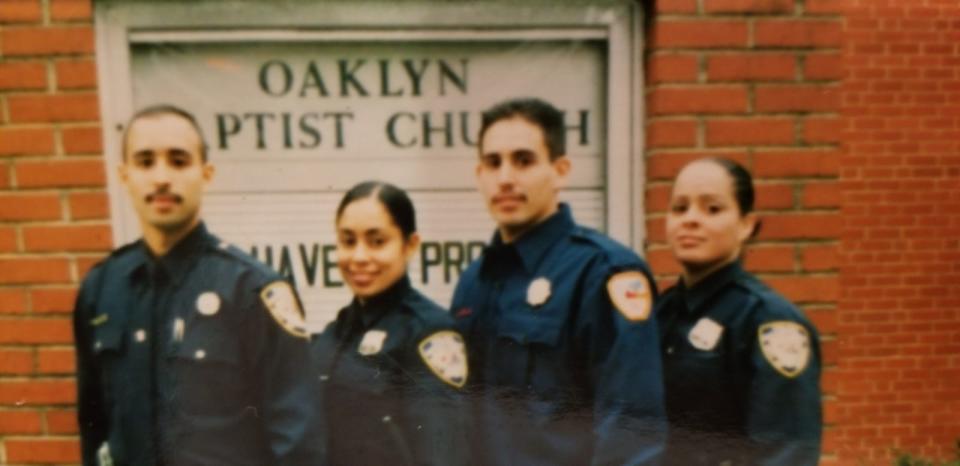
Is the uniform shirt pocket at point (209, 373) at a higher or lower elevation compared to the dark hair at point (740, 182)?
lower

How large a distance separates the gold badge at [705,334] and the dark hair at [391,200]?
0.87 metres

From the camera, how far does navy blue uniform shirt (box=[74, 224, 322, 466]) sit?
200 centimetres

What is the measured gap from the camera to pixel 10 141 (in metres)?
1.94

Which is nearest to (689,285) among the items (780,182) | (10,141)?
(780,182)

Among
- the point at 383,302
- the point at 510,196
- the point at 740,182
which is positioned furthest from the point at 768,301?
the point at 383,302

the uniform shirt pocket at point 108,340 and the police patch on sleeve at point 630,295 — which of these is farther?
the uniform shirt pocket at point 108,340

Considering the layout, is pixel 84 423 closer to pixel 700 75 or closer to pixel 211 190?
pixel 211 190

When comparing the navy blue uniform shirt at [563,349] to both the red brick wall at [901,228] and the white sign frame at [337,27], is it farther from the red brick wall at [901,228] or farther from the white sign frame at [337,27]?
the red brick wall at [901,228]

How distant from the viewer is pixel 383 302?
78.5 inches

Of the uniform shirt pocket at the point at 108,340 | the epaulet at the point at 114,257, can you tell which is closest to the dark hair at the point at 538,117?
the epaulet at the point at 114,257

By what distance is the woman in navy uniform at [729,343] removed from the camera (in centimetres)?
193

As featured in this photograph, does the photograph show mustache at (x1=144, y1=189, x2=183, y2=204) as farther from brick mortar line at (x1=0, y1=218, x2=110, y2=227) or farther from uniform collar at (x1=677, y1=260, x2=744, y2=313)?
uniform collar at (x1=677, y1=260, x2=744, y2=313)

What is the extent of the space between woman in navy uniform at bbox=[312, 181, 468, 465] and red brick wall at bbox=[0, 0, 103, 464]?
0.72m

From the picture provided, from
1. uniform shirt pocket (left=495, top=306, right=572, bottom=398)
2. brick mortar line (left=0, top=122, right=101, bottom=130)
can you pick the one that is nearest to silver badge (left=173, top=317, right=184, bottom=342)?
brick mortar line (left=0, top=122, right=101, bottom=130)
